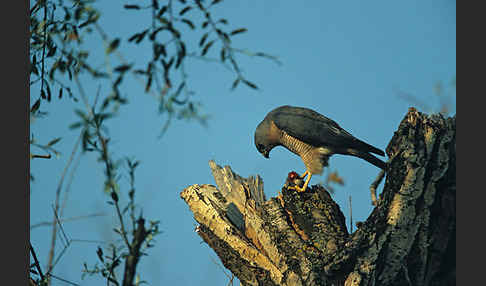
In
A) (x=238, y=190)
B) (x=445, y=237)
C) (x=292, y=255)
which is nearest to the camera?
(x=445, y=237)

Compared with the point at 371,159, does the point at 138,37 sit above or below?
below

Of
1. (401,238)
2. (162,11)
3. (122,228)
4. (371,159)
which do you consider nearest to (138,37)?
(162,11)

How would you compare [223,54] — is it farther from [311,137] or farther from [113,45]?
[311,137]

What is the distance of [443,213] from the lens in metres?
2.31

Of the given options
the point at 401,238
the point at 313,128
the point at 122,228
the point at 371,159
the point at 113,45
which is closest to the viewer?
the point at 122,228

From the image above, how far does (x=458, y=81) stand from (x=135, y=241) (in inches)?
71.5

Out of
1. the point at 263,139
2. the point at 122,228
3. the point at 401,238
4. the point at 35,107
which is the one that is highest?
the point at 263,139

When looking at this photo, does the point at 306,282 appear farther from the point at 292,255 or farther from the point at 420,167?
the point at 420,167

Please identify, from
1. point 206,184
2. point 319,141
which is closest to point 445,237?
point 206,184

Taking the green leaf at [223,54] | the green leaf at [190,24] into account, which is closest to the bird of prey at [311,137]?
the green leaf at [223,54]

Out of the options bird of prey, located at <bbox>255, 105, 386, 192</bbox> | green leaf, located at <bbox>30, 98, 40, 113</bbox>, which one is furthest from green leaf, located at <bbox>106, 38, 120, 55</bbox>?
bird of prey, located at <bbox>255, 105, 386, 192</bbox>

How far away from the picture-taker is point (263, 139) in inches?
209

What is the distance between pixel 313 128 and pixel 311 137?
104mm

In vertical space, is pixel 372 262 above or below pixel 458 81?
below
